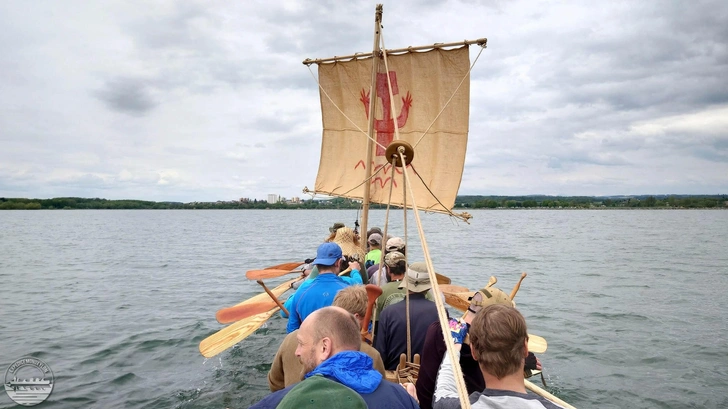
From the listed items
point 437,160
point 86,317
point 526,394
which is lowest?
point 86,317

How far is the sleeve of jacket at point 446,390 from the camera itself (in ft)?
8.27

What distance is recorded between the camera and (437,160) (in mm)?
11086

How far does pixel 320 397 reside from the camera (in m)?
1.47

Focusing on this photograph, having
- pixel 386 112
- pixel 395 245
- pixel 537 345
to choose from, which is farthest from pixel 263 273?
pixel 537 345

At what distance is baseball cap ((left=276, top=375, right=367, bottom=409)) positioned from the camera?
145 centimetres

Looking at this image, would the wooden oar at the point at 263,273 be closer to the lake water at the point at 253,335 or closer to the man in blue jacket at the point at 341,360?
the lake water at the point at 253,335

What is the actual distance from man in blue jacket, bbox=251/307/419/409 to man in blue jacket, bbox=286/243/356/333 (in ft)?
6.57

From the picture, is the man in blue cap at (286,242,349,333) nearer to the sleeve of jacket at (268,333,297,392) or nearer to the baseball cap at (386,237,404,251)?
the sleeve of jacket at (268,333,297,392)

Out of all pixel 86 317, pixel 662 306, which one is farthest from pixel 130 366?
pixel 662 306

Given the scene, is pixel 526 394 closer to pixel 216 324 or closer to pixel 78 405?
pixel 78 405

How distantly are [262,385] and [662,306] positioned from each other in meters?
12.6

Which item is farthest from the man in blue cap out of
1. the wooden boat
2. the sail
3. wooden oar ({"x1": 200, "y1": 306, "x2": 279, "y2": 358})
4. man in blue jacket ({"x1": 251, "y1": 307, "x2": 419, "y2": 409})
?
the sail

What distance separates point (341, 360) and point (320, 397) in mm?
586

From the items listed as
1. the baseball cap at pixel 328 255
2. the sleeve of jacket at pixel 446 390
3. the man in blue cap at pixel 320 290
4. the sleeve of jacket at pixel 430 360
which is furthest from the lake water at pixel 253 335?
the sleeve of jacket at pixel 446 390
